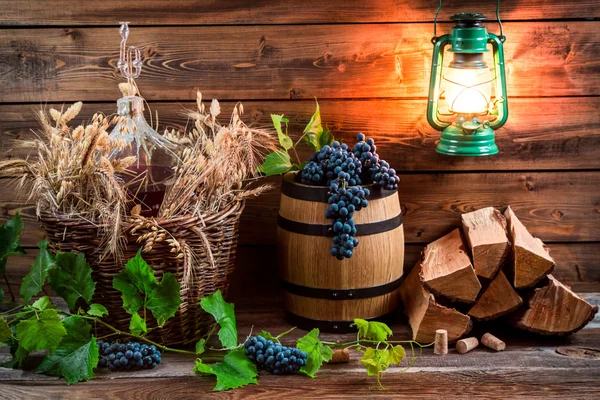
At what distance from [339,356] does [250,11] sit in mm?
1032

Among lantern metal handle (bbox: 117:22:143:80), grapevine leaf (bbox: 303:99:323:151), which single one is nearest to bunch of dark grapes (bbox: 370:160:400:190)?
grapevine leaf (bbox: 303:99:323:151)

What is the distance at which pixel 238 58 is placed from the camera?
2.27 meters

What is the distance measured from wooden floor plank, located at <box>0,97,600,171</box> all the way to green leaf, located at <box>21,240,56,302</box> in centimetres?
53

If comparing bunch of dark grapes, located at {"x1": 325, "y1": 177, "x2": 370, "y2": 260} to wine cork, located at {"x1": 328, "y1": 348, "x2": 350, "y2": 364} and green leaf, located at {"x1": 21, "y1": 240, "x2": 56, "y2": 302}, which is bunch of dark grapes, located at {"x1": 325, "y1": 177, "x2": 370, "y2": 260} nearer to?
wine cork, located at {"x1": 328, "y1": 348, "x2": 350, "y2": 364}

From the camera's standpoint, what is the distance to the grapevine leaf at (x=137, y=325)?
5.95 ft

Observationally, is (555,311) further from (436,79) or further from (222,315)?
(222,315)

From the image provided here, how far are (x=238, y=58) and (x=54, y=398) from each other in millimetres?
1093

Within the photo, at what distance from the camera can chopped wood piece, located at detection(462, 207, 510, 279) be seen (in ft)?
6.58

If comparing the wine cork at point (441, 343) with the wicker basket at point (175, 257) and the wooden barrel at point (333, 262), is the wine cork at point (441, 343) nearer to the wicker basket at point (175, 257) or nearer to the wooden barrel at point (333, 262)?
the wooden barrel at point (333, 262)

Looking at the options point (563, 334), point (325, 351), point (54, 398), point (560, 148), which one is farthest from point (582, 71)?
point (54, 398)

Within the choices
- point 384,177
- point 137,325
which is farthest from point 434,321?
point 137,325

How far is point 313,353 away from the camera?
1.82 m

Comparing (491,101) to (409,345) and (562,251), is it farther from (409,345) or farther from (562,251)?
(409,345)

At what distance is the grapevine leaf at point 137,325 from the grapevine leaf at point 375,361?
Answer: 1.73ft
